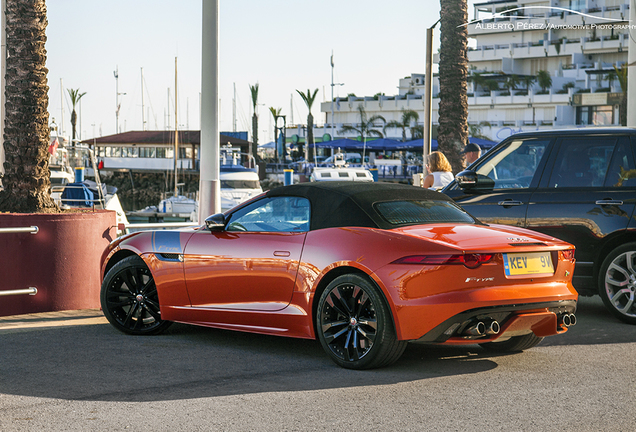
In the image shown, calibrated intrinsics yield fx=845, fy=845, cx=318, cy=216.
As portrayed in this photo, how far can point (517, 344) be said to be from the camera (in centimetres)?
687

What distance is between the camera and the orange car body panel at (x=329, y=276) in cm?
581

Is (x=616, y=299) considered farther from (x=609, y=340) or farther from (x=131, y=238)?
(x=131, y=238)

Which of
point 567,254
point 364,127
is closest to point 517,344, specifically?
point 567,254

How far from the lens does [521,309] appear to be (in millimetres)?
5945

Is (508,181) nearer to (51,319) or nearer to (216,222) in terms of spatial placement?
(216,222)

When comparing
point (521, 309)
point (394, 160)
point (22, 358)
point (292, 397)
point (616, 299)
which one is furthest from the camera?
point (394, 160)

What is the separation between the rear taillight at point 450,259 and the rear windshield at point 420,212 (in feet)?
1.82

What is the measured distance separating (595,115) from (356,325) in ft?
246

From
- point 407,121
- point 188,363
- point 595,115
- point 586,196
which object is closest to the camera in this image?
point 188,363

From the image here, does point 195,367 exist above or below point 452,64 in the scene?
below

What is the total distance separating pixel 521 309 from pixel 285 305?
5.87ft

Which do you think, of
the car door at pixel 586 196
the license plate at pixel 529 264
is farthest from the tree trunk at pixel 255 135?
the license plate at pixel 529 264

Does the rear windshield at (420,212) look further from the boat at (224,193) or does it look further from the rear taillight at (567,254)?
the boat at (224,193)

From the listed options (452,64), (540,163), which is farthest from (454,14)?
(540,163)
